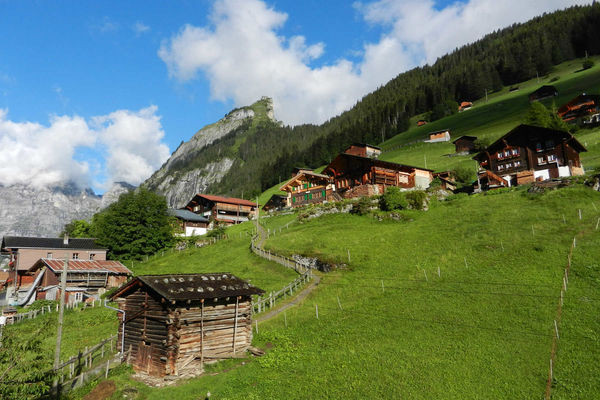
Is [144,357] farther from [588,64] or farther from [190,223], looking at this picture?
[588,64]

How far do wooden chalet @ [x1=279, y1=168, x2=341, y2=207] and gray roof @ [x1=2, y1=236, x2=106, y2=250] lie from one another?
121ft

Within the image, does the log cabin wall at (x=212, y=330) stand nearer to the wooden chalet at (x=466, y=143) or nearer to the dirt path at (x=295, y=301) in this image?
the dirt path at (x=295, y=301)

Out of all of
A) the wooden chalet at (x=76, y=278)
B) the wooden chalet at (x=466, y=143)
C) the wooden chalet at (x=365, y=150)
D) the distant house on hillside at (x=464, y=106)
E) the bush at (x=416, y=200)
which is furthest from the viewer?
the distant house on hillside at (x=464, y=106)

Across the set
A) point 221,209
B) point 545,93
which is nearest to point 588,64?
point 545,93

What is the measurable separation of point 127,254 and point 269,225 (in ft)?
82.9

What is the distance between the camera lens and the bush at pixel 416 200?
5069cm

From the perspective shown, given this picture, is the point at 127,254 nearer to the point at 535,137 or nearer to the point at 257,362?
the point at 257,362

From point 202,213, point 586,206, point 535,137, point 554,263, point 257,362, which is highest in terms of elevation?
point 535,137

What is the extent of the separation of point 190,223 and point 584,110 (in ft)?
320

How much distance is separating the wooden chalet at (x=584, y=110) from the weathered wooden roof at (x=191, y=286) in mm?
93176

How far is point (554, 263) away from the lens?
25.8 m

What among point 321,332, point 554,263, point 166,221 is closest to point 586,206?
point 554,263

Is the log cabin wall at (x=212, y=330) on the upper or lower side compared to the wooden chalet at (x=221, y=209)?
lower

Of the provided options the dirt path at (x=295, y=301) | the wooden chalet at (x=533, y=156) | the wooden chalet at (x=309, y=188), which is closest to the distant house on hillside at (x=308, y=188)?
the wooden chalet at (x=309, y=188)
